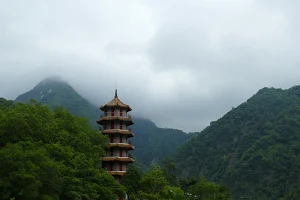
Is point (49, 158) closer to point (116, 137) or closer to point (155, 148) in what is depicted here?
point (116, 137)

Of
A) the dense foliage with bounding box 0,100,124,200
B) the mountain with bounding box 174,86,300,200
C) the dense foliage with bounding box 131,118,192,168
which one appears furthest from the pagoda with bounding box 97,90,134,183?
the dense foliage with bounding box 131,118,192,168

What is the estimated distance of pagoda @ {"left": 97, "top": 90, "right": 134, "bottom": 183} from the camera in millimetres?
57812

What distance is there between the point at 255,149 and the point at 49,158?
9112 cm

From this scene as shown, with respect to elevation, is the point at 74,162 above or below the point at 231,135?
below

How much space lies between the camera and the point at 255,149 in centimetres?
11931

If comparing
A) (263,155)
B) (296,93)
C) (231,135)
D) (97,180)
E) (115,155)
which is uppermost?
(296,93)

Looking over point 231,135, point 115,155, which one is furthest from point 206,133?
point 115,155

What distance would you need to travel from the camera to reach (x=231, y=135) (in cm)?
13775

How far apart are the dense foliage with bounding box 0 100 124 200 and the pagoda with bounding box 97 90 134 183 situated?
13.8 ft

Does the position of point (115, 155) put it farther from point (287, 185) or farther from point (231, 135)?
point (231, 135)

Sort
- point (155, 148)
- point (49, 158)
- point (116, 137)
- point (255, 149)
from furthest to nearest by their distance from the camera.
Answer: point (155, 148) < point (255, 149) < point (116, 137) < point (49, 158)

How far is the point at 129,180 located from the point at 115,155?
5.29m

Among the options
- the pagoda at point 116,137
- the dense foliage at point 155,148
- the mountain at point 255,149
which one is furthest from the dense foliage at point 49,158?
the dense foliage at point 155,148

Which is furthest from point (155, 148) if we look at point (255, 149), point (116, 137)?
point (116, 137)
